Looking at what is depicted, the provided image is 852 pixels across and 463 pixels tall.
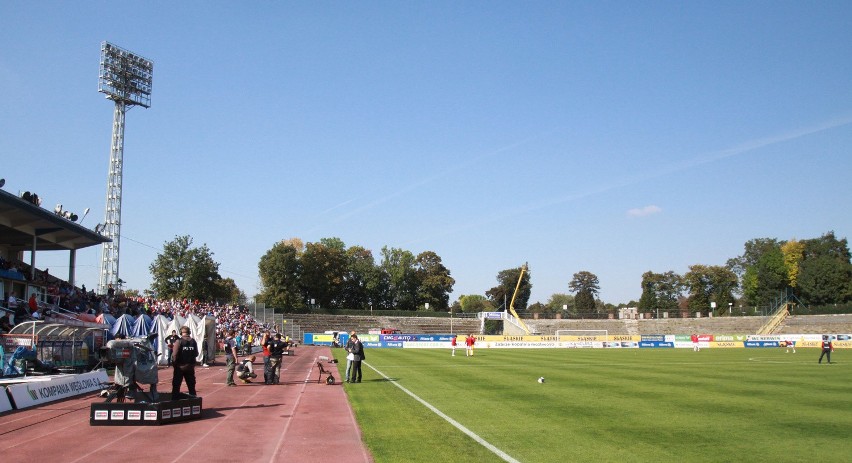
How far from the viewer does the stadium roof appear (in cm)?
3244

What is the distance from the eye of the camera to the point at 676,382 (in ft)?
70.3

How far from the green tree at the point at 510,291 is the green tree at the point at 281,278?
51986mm

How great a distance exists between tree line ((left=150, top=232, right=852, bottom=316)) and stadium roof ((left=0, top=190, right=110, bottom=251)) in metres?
29.6

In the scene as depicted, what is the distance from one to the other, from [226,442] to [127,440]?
1.87 m

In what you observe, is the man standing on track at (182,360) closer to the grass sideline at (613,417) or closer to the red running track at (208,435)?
the red running track at (208,435)

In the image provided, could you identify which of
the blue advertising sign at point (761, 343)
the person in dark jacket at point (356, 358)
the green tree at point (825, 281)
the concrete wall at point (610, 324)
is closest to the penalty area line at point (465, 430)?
the person in dark jacket at point (356, 358)

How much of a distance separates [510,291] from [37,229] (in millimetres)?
112222

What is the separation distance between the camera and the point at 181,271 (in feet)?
246

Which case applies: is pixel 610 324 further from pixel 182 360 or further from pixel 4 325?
pixel 182 360

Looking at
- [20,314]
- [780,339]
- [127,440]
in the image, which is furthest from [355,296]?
[127,440]

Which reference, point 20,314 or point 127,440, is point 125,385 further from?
point 20,314

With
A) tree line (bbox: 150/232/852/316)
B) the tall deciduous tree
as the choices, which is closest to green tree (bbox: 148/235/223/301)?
tree line (bbox: 150/232/852/316)

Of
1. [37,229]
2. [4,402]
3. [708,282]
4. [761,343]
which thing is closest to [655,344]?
[761,343]

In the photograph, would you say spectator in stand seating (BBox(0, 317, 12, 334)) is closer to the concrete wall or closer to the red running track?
the red running track
